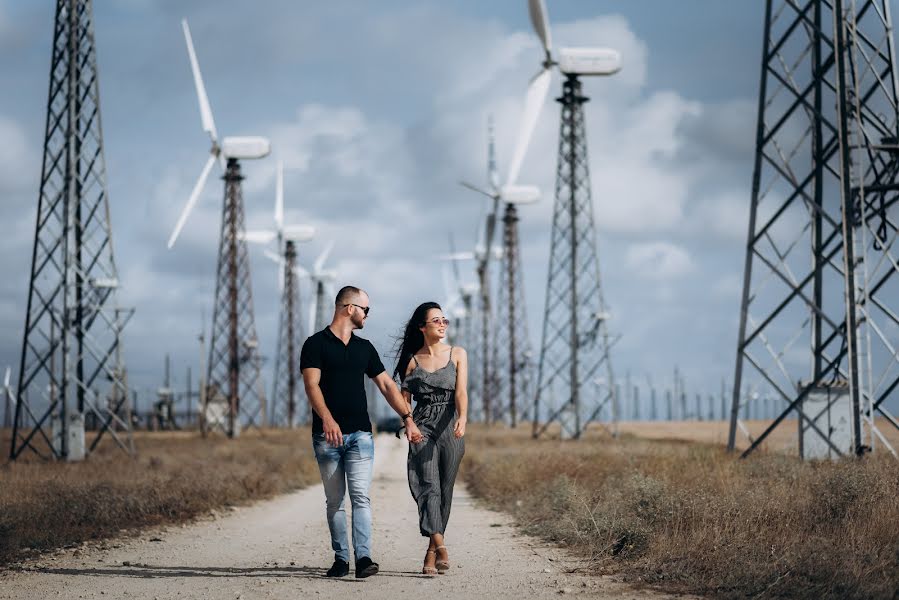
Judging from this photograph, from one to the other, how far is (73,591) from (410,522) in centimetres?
650

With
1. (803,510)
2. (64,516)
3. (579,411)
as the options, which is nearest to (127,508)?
(64,516)

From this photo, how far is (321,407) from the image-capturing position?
8672 millimetres

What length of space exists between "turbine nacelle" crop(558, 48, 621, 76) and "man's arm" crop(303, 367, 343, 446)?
30226 mm

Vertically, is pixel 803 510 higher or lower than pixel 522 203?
lower

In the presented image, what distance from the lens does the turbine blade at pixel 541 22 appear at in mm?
31438

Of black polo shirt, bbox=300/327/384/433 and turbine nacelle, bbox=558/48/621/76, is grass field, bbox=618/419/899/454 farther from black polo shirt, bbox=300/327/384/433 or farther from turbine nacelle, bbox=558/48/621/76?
black polo shirt, bbox=300/327/384/433

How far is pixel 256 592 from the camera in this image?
827 centimetres

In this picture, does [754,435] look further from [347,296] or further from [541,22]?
[347,296]

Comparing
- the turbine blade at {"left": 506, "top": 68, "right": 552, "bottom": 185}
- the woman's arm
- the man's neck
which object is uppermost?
the turbine blade at {"left": 506, "top": 68, "right": 552, "bottom": 185}

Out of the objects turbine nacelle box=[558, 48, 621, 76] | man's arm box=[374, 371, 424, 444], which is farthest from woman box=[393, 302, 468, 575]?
turbine nacelle box=[558, 48, 621, 76]

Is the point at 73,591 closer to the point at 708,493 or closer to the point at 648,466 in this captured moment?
the point at 708,493

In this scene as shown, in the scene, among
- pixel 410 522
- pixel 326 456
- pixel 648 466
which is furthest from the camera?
pixel 648 466

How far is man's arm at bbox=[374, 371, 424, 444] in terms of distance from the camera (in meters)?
8.79

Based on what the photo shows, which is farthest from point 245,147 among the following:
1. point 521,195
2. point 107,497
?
point 107,497
